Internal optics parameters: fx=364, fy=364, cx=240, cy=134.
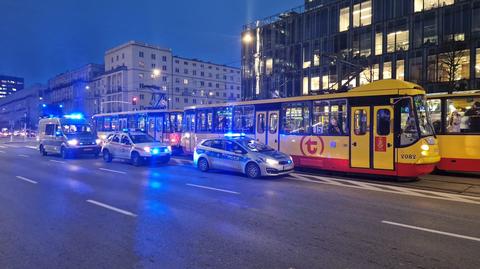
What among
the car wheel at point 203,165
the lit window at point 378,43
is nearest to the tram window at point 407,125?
the car wheel at point 203,165

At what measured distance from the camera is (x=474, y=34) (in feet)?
104

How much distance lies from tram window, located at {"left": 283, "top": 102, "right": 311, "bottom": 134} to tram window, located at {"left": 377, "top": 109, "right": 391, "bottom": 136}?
10.3 ft

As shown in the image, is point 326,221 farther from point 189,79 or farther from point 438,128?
point 189,79

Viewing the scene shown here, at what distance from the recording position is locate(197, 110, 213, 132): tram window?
67.8ft

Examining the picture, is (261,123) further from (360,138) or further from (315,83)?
(315,83)

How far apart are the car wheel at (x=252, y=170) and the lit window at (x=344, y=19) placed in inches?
1256

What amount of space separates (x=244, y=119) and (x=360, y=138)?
6621 millimetres

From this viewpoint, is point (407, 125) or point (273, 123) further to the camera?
point (273, 123)

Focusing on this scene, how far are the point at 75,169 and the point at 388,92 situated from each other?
13.3 metres

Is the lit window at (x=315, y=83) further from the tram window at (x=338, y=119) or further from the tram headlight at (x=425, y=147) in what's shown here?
the tram headlight at (x=425, y=147)

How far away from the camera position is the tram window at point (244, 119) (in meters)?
18.1

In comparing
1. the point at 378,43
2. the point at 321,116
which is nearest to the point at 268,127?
the point at 321,116

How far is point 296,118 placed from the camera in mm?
15891

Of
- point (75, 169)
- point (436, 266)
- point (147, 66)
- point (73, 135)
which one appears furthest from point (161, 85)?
point (436, 266)
